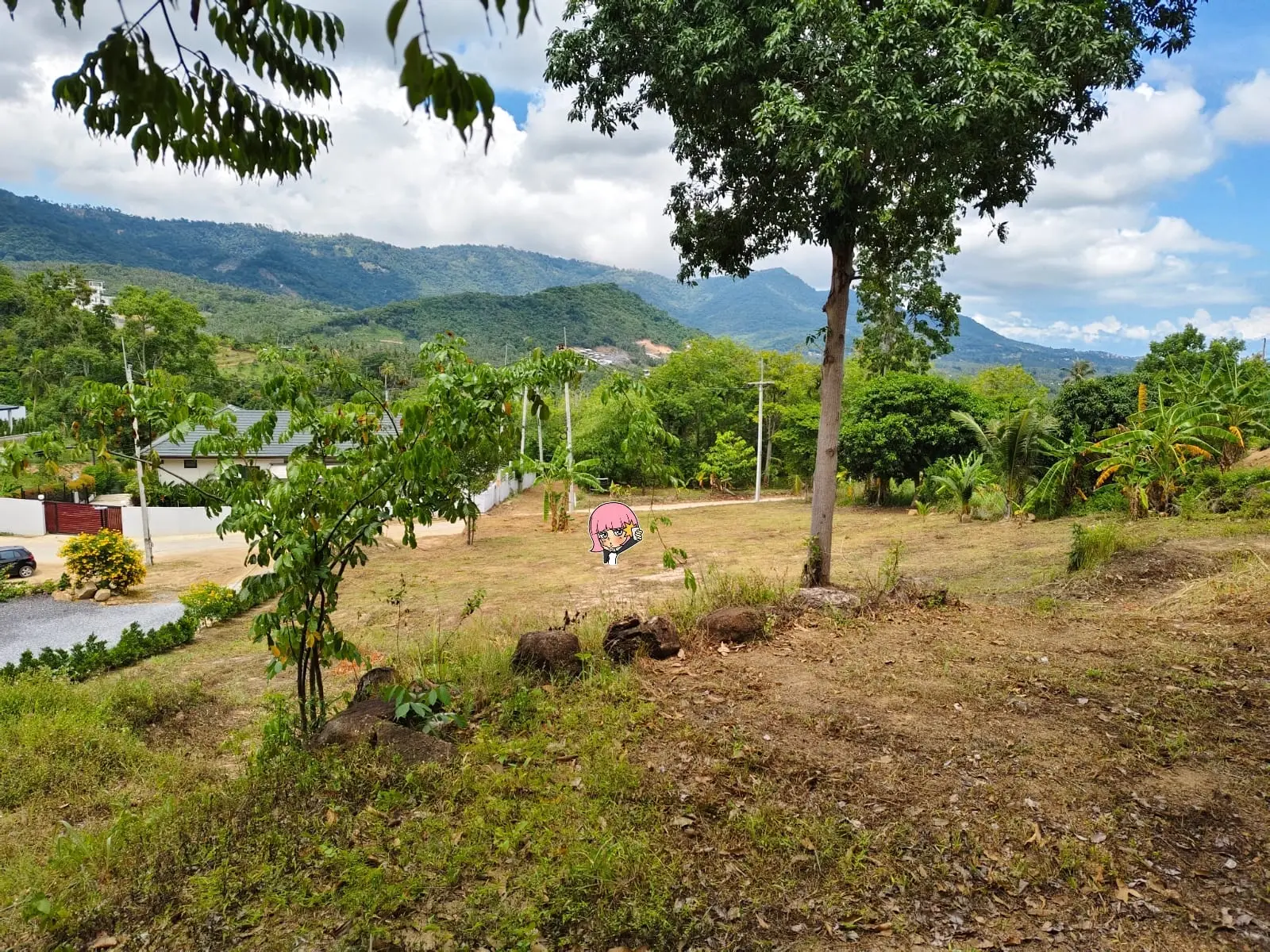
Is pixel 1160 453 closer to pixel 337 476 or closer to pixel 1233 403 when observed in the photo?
pixel 1233 403

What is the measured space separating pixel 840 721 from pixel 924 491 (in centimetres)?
2065

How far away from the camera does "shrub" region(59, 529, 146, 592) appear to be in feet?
46.8

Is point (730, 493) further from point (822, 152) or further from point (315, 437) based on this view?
point (315, 437)

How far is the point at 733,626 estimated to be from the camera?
6.18m

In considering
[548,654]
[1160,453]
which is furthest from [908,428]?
[548,654]

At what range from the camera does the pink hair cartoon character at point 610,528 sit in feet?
35.7

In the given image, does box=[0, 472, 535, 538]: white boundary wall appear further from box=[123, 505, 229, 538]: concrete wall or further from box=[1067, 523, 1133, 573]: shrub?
box=[1067, 523, 1133, 573]: shrub

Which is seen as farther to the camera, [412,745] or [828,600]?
[828,600]

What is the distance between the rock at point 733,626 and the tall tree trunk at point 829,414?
6.46ft

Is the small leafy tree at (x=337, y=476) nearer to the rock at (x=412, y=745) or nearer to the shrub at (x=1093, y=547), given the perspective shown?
the rock at (x=412, y=745)

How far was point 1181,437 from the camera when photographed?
1214cm

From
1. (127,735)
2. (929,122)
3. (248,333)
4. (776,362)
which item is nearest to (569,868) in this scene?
(127,735)

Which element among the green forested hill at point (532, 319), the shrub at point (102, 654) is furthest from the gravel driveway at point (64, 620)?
the green forested hill at point (532, 319)

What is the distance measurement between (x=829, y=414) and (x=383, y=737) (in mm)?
5695
